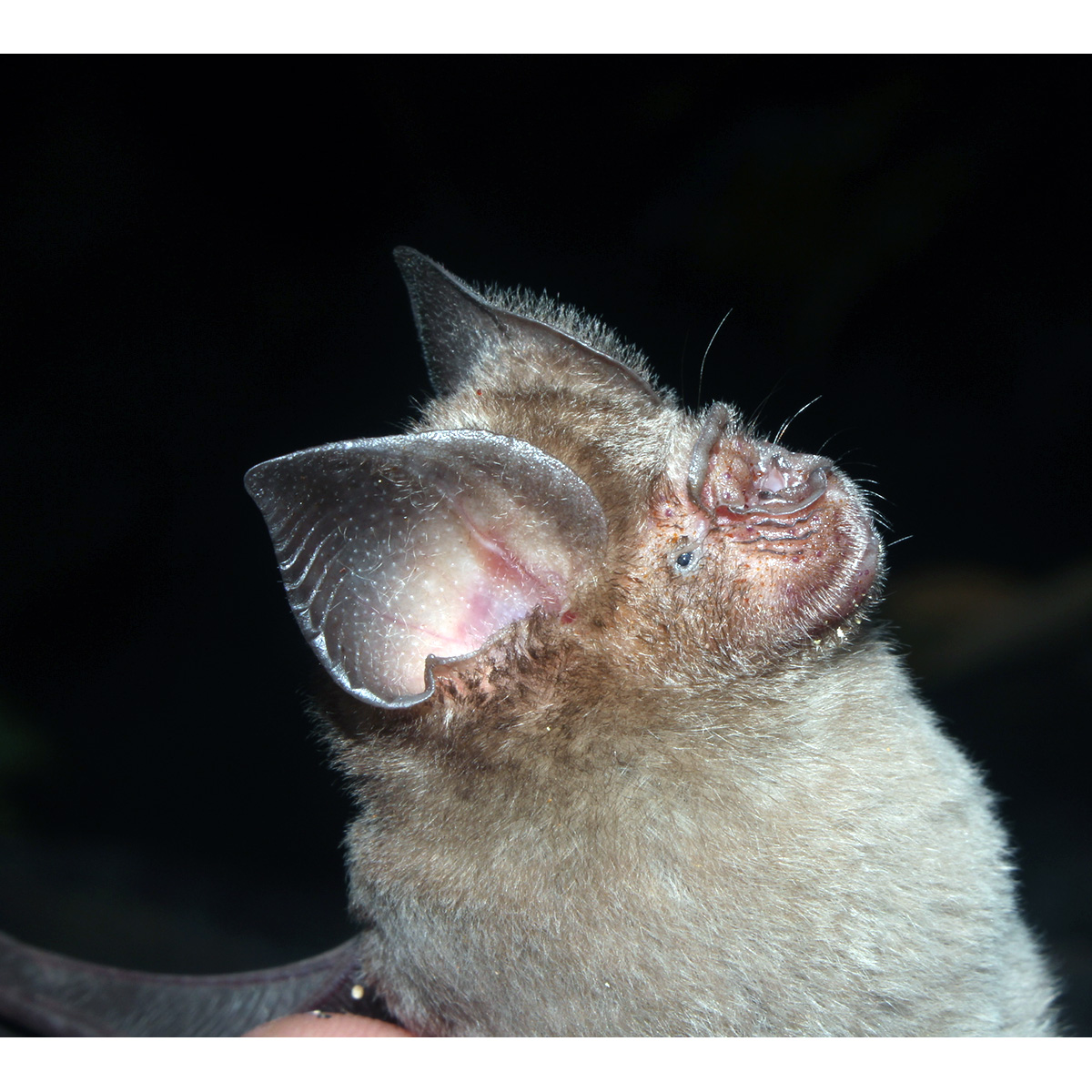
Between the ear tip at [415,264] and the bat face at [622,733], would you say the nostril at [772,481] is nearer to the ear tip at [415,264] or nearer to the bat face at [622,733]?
the bat face at [622,733]

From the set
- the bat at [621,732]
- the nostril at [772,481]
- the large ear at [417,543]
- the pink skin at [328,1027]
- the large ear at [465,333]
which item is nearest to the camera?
the large ear at [417,543]

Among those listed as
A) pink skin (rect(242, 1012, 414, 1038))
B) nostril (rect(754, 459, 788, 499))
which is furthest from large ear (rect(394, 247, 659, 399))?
pink skin (rect(242, 1012, 414, 1038))

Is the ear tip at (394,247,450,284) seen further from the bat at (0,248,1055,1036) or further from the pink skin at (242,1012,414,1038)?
the pink skin at (242,1012,414,1038)

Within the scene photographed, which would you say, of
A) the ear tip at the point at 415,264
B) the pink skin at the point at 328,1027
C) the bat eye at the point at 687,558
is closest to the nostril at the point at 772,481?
the bat eye at the point at 687,558

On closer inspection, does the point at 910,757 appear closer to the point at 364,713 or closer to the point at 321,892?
the point at 364,713

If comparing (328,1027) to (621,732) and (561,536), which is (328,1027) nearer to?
(621,732)
